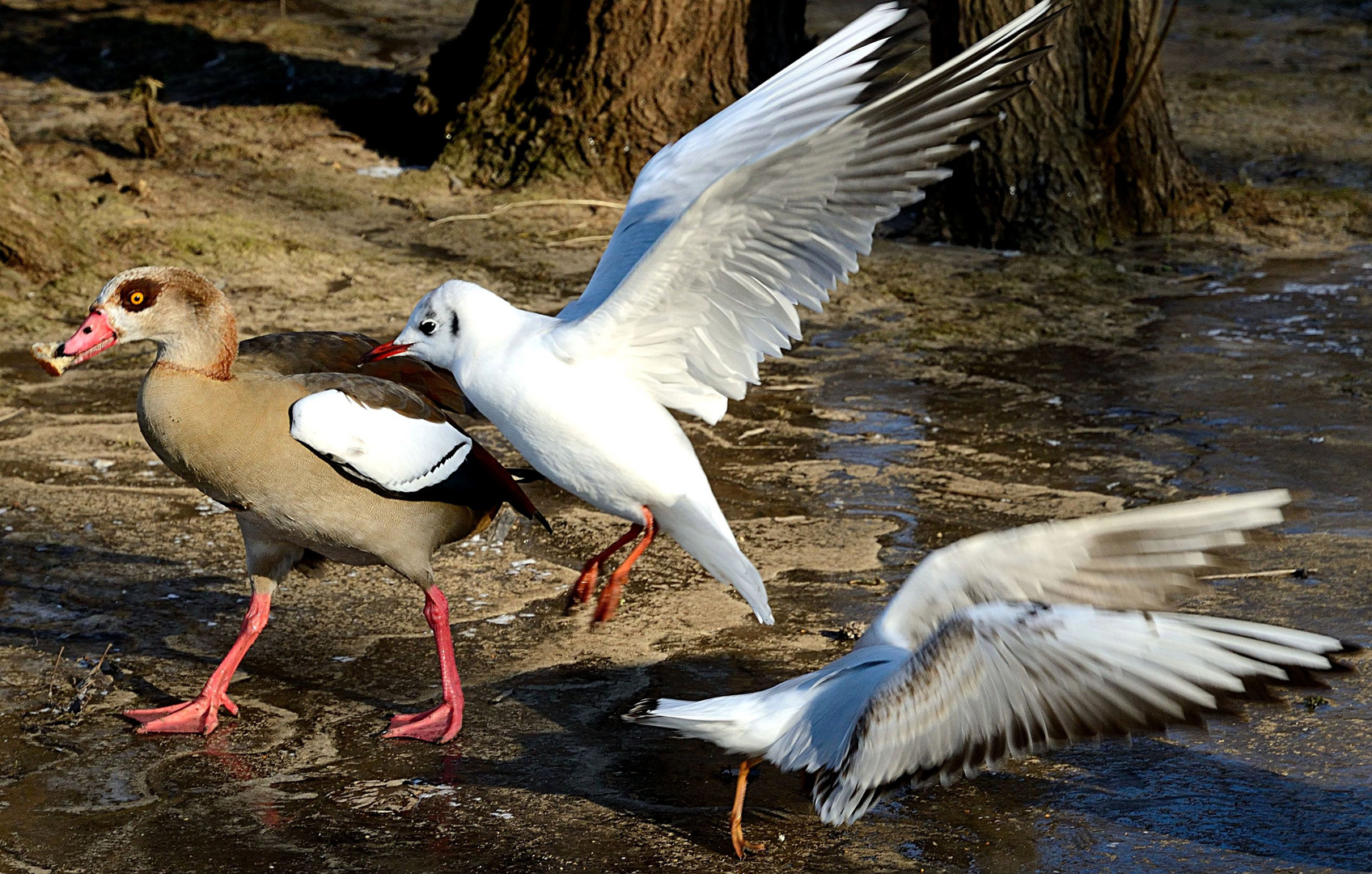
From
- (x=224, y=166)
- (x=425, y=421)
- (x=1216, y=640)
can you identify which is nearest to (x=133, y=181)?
(x=224, y=166)

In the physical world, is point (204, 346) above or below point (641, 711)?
above

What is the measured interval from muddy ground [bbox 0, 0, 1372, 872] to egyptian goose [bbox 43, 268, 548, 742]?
0.21 meters

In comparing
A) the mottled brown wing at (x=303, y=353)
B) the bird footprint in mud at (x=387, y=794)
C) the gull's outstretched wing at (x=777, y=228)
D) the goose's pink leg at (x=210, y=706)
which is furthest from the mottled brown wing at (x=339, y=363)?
the bird footprint in mud at (x=387, y=794)

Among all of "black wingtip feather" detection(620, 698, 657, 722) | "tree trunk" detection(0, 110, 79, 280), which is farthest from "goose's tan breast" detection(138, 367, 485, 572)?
"tree trunk" detection(0, 110, 79, 280)

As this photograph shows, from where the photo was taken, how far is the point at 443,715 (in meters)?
3.87

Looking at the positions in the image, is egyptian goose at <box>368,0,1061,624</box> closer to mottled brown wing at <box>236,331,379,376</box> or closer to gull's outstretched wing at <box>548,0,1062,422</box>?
gull's outstretched wing at <box>548,0,1062,422</box>

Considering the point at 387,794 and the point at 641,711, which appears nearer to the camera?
the point at 641,711

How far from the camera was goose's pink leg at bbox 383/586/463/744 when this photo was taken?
3828mm

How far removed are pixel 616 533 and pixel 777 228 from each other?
1755 mm

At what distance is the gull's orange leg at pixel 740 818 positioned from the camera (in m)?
3.32

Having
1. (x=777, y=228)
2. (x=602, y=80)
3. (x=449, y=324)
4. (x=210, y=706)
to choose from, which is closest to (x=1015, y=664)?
(x=777, y=228)

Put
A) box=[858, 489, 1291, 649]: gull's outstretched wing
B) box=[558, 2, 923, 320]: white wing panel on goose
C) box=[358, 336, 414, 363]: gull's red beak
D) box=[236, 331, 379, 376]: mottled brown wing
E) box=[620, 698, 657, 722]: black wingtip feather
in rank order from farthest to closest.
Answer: box=[236, 331, 379, 376]: mottled brown wing, box=[558, 2, 923, 320]: white wing panel on goose, box=[358, 336, 414, 363]: gull's red beak, box=[620, 698, 657, 722]: black wingtip feather, box=[858, 489, 1291, 649]: gull's outstretched wing

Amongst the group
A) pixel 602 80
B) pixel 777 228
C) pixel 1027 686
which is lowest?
pixel 1027 686

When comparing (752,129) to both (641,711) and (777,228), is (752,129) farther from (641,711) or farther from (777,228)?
(641,711)
